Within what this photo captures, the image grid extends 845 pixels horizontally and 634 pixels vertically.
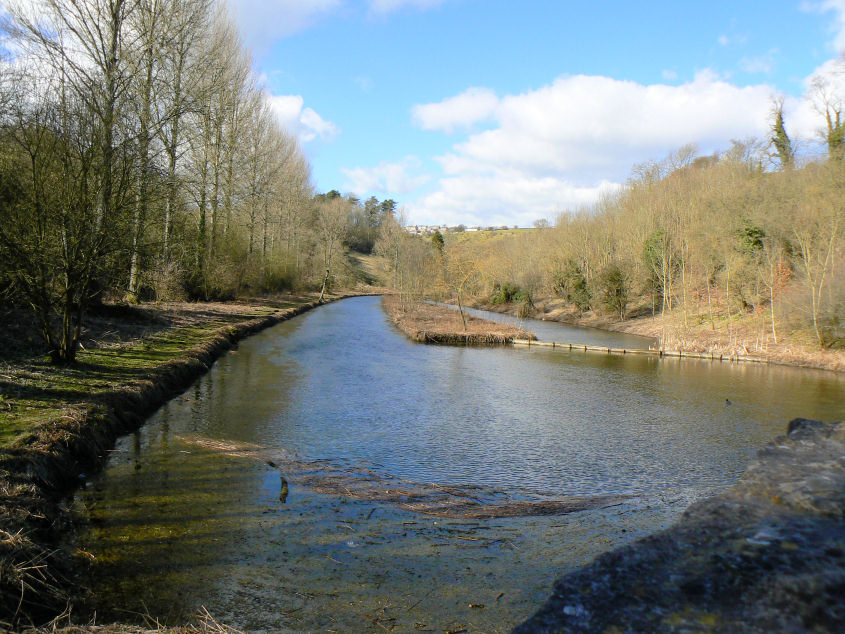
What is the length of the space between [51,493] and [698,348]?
26248 millimetres

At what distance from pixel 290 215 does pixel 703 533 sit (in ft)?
161

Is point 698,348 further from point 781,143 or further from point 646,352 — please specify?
point 781,143

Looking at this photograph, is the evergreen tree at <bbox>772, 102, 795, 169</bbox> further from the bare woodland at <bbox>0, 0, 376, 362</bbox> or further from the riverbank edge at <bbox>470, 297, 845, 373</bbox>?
the bare woodland at <bbox>0, 0, 376, 362</bbox>

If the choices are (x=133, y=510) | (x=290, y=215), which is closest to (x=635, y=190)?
(x=290, y=215)

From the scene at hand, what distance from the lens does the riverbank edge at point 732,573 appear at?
10.9ft

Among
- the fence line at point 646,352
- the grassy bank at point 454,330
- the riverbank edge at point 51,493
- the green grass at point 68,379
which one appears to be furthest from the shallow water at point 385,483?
the grassy bank at point 454,330

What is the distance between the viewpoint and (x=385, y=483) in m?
8.34

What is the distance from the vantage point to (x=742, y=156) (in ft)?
112

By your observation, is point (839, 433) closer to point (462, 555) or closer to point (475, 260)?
point (462, 555)

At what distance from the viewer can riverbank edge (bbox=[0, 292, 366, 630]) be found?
14.5 feet

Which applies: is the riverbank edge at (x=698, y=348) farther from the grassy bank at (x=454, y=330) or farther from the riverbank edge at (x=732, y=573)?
the riverbank edge at (x=732, y=573)

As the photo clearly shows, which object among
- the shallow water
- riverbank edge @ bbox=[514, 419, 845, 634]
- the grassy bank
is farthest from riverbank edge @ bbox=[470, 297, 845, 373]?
riverbank edge @ bbox=[514, 419, 845, 634]

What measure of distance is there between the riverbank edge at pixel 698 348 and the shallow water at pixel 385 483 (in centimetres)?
418

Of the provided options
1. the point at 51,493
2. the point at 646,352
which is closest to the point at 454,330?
the point at 646,352
